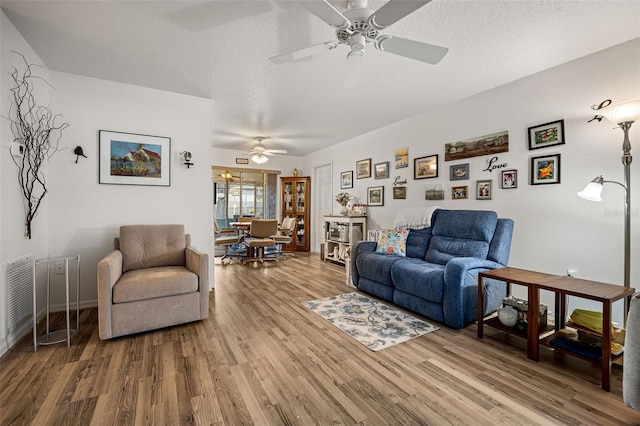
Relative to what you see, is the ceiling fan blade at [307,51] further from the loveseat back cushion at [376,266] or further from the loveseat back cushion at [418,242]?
the loveseat back cushion at [418,242]

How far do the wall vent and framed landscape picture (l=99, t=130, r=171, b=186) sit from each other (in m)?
1.15

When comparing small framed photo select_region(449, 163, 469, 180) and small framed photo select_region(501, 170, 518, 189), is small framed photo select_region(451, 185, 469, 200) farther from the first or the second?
small framed photo select_region(501, 170, 518, 189)

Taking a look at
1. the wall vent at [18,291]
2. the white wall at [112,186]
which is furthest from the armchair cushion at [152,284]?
the white wall at [112,186]

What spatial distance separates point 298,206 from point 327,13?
583 cm

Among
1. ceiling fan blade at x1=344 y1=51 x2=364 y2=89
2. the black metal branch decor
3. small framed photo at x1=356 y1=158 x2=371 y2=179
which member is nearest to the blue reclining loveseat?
ceiling fan blade at x1=344 y1=51 x2=364 y2=89

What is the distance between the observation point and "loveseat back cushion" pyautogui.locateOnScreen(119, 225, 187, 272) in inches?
114

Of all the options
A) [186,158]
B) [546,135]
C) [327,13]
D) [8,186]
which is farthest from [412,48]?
[8,186]

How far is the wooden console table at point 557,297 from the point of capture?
173cm

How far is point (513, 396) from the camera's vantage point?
1.67 meters

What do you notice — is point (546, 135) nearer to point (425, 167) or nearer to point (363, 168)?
point (425, 167)

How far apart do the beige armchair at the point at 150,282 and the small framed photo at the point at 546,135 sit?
362cm

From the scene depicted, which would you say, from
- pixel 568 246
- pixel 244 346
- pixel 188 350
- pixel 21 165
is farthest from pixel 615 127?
pixel 21 165

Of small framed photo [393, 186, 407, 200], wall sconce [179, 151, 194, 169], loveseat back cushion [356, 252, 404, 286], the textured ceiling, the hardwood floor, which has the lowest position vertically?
the hardwood floor

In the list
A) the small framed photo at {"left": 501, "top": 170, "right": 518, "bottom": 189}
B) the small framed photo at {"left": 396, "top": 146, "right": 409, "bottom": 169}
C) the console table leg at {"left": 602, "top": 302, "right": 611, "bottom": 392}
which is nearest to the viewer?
the console table leg at {"left": 602, "top": 302, "right": 611, "bottom": 392}
